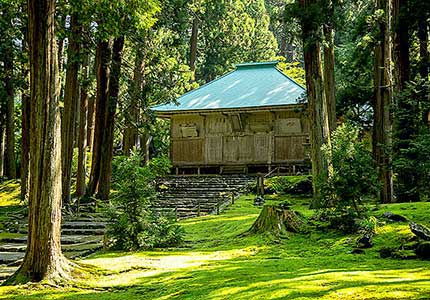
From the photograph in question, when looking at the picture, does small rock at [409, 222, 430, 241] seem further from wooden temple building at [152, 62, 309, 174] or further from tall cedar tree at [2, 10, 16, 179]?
wooden temple building at [152, 62, 309, 174]

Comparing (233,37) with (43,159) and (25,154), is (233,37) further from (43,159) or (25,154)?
(43,159)

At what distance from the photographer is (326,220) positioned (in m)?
9.26

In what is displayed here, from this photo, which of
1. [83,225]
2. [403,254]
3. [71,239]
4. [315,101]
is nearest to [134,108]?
[83,225]

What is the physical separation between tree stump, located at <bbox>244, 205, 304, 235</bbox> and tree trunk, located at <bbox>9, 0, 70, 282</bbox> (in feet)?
13.1

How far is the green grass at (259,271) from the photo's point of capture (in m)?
4.64

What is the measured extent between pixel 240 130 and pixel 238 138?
0.41m

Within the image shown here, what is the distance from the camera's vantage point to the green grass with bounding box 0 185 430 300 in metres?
4.64

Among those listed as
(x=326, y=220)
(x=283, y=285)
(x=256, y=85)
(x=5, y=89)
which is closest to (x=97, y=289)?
(x=283, y=285)

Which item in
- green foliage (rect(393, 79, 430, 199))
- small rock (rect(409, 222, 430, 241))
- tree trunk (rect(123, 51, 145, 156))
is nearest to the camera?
small rock (rect(409, 222, 430, 241))

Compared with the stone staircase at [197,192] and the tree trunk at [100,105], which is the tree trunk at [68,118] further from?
the stone staircase at [197,192]

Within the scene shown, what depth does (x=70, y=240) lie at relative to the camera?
10383 millimetres

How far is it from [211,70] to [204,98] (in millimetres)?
14354

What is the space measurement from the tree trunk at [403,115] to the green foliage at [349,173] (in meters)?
1.86

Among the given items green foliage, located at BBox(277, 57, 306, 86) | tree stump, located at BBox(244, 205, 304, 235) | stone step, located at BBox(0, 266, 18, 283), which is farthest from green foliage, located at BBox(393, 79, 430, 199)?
green foliage, located at BBox(277, 57, 306, 86)
